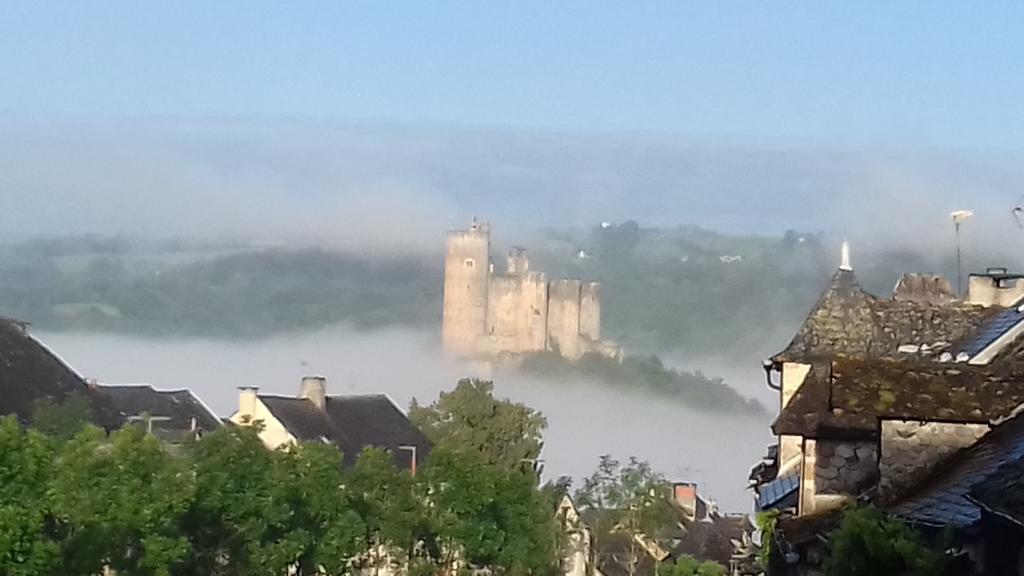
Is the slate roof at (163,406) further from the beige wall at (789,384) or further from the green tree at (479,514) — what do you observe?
the beige wall at (789,384)

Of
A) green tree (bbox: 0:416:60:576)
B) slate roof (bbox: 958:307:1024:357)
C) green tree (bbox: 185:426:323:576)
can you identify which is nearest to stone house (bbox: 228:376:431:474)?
green tree (bbox: 185:426:323:576)

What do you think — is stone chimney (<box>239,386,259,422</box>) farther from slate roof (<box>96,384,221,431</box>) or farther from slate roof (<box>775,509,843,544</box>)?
slate roof (<box>775,509,843,544</box>)

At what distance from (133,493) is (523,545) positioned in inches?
786

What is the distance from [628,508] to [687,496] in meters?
19.3

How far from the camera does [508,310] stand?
166 m

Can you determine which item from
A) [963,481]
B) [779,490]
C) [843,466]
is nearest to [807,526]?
[843,466]

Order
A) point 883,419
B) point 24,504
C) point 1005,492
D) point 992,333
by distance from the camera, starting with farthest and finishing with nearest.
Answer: point 24,504 → point 992,333 → point 883,419 → point 1005,492

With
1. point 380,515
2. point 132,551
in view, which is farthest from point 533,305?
point 132,551

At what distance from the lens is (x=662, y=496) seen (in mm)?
77625

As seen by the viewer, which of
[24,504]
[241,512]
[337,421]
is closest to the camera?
[24,504]

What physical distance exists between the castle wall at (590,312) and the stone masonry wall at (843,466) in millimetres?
145180

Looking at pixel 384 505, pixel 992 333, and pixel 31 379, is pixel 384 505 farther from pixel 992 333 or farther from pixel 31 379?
pixel 992 333

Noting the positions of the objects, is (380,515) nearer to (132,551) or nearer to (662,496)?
(132,551)

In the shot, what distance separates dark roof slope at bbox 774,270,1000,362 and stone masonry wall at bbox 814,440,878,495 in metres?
7.71
